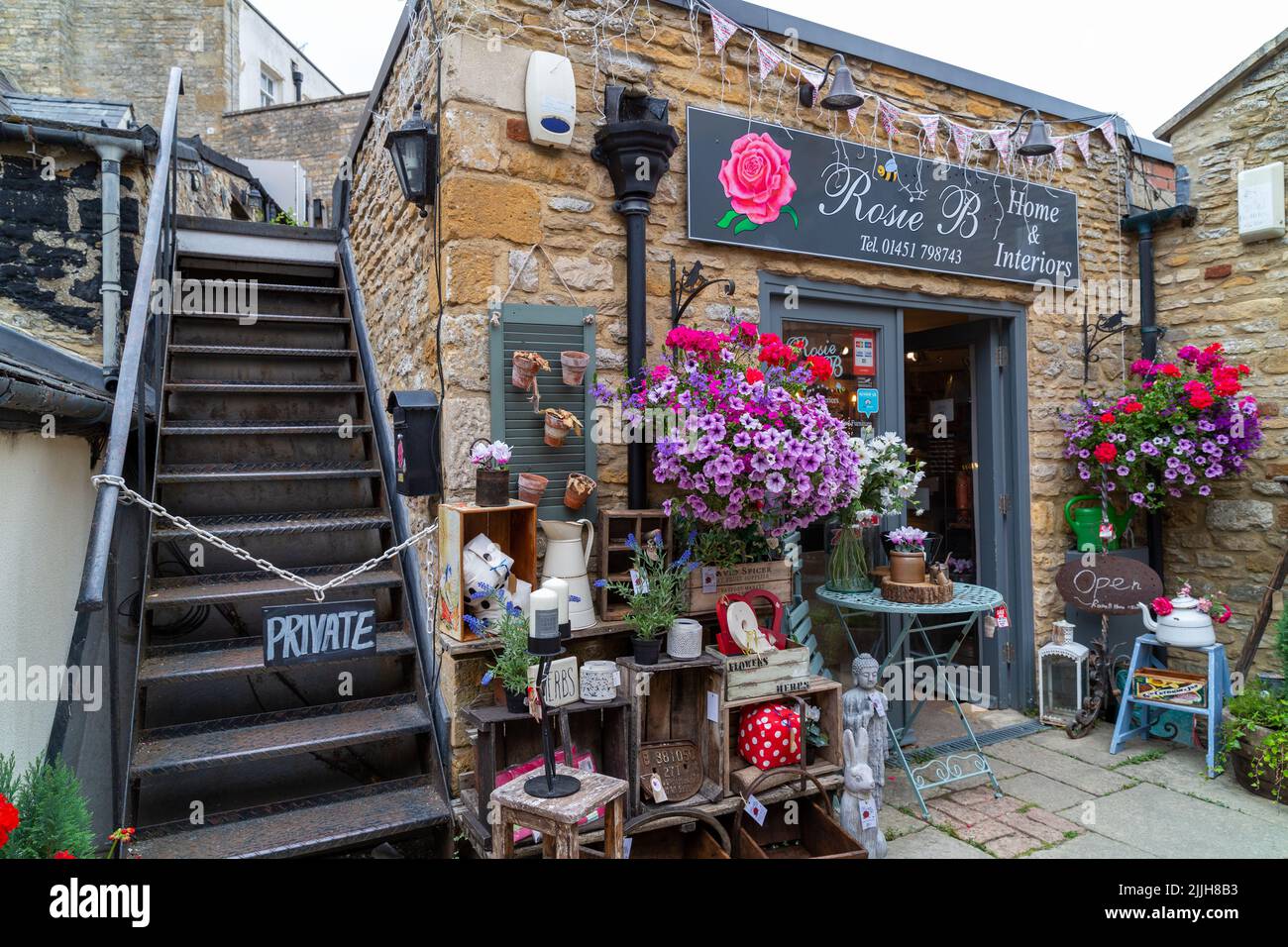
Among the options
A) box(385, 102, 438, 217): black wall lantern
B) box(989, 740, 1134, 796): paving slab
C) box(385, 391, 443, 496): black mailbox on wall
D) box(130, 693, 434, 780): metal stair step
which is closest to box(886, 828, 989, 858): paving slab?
box(989, 740, 1134, 796): paving slab

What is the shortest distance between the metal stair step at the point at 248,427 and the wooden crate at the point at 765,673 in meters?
2.40

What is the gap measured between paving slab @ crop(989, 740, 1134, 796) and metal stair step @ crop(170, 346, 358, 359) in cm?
437

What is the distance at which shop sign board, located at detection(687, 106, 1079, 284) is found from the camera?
3582 mm

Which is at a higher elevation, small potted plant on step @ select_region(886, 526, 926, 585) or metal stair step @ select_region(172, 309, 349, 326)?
metal stair step @ select_region(172, 309, 349, 326)

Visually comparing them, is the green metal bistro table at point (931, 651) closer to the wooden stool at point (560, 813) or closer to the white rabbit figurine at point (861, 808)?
the white rabbit figurine at point (861, 808)

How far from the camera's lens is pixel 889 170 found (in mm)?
4105

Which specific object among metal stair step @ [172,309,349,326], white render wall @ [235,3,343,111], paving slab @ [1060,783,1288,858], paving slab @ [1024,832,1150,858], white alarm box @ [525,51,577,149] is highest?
white render wall @ [235,3,343,111]

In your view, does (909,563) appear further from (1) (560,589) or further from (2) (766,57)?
(2) (766,57)

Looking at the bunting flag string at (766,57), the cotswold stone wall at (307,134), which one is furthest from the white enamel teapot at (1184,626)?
the cotswold stone wall at (307,134)

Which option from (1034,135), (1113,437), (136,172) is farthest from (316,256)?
(1113,437)

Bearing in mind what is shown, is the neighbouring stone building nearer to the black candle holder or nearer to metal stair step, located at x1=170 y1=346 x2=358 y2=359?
metal stair step, located at x1=170 y1=346 x2=358 y2=359

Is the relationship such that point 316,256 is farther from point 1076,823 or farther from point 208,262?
point 1076,823

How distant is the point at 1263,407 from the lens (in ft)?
16.0

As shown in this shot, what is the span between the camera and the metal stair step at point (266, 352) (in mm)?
4344
